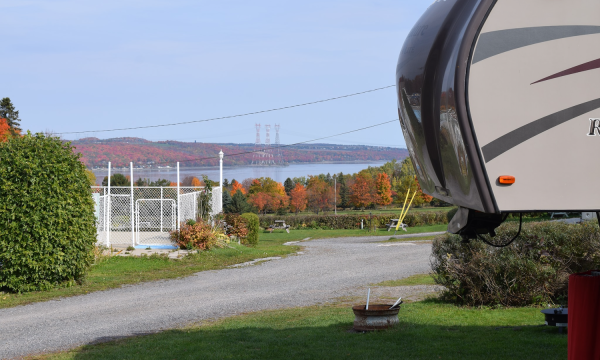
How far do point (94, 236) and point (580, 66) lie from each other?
10.9 metres

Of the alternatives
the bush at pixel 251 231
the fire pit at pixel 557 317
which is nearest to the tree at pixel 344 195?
the bush at pixel 251 231

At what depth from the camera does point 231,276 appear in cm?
1409

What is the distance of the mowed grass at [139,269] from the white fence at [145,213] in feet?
6.75

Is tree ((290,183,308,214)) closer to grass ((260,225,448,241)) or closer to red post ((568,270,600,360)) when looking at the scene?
grass ((260,225,448,241))

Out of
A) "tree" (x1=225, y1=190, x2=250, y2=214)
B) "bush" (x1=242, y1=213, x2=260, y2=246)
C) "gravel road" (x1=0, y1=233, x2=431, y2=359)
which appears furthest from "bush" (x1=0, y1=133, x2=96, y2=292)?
"tree" (x1=225, y1=190, x2=250, y2=214)

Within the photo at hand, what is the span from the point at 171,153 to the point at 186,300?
4736 cm

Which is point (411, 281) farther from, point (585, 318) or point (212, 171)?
point (212, 171)

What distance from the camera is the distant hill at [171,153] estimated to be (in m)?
45.2

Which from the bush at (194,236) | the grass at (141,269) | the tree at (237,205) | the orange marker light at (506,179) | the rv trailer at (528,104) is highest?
the rv trailer at (528,104)

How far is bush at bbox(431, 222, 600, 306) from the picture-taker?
8156 mm

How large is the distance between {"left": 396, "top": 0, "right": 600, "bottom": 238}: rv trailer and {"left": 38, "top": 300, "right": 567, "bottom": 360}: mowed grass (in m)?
3.27

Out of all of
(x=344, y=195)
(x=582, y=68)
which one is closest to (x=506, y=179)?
(x=582, y=68)

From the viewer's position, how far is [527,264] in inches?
318

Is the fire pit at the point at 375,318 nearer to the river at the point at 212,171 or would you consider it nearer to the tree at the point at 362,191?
the river at the point at 212,171
